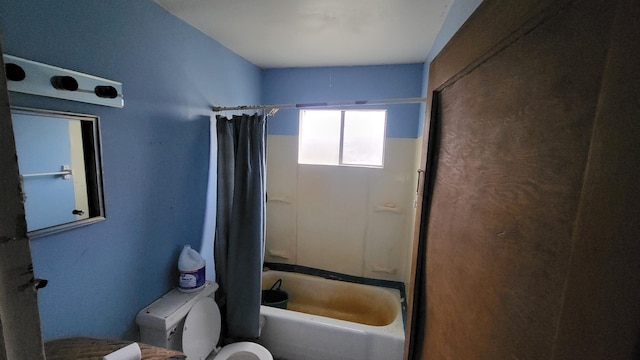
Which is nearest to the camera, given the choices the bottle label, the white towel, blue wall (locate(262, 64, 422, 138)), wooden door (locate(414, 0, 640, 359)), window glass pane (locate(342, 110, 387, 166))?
wooden door (locate(414, 0, 640, 359))

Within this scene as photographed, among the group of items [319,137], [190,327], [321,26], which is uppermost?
[321,26]

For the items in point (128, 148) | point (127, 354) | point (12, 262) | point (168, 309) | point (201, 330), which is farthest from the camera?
point (201, 330)

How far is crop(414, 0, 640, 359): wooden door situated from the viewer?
0.85 feet

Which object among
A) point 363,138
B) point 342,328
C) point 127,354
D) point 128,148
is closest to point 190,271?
point 127,354

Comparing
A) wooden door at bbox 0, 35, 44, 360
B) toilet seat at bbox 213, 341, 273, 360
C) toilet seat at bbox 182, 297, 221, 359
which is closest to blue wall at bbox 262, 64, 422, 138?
toilet seat at bbox 182, 297, 221, 359

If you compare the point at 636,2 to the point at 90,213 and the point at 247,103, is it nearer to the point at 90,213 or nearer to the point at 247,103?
the point at 90,213

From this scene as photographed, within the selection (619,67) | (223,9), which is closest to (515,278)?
(619,67)

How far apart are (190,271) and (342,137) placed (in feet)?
5.41

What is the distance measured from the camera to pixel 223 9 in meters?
1.31

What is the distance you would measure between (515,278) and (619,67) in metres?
0.33

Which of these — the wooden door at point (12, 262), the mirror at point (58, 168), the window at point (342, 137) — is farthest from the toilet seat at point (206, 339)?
the window at point (342, 137)

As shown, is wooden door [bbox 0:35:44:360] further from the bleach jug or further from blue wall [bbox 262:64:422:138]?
blue wall [bbox 262:64:422:138]

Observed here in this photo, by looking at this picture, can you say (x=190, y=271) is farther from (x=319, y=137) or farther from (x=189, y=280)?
(x=319, y=137)

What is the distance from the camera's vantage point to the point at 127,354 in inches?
32.4
